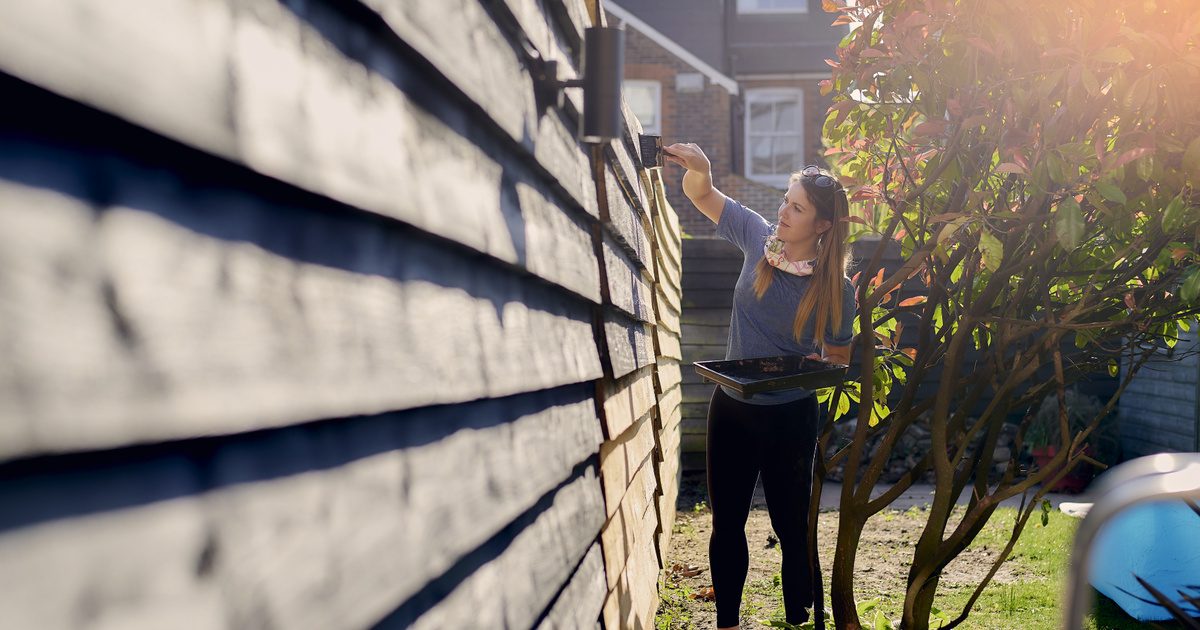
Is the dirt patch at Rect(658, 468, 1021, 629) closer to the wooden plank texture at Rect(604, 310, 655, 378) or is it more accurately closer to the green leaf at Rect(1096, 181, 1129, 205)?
the wooden plank texture at Rect(604, 310, 655, 378)

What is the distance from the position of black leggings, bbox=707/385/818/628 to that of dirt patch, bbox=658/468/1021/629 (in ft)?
1.23

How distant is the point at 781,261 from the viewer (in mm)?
3623

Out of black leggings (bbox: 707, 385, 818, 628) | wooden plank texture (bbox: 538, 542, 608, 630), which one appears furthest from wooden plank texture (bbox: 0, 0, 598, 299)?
black leggings (bbox: 707, 385, 818, 628)

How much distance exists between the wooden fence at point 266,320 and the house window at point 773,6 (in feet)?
60.8

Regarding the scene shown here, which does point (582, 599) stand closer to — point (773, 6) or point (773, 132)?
point (773, 132)

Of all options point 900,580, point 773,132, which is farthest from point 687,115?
point 900,580

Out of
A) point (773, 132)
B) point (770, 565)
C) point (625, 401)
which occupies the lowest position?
point (770, 565)

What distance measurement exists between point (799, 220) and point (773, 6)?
16.7 metres

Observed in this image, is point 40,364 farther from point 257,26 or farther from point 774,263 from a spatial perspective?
point 774,263

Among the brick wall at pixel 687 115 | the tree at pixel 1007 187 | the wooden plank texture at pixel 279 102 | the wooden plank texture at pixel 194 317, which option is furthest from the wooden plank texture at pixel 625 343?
the brick wall at pixel 687 115

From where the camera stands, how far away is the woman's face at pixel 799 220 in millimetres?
3580

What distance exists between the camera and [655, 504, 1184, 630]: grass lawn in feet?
14.4

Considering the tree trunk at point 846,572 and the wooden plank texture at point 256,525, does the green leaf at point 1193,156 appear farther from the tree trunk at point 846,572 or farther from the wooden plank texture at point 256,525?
the wooden plank texture at point 256,525

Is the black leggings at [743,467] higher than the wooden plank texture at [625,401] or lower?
lower
